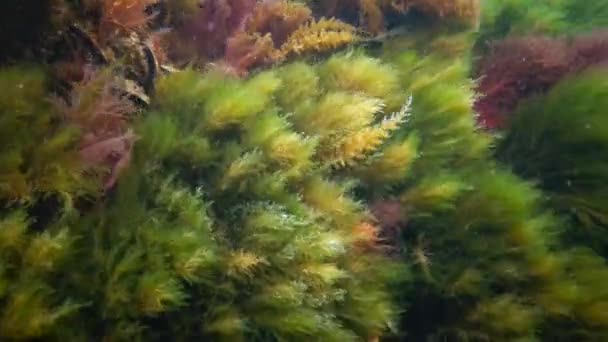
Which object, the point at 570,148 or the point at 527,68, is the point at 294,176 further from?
the point at 527,68

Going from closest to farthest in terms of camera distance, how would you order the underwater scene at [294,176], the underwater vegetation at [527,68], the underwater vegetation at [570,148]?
the underwater scene at [294,176] → the underwater vegetation at [570,148] → the underwater vegetation at [527,68]

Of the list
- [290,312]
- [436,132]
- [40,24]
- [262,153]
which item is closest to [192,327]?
[290,312]

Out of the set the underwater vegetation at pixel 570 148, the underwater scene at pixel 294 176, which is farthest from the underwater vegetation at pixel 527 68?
the underwater vegetation at pixel 570 148

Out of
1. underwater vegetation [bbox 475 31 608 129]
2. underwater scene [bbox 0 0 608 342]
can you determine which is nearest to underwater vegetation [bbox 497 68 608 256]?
underwater scene [bbox 0 0 608 342]

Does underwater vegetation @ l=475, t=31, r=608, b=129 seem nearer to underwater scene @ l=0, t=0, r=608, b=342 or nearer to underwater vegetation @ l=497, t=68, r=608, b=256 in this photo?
underwater scene @ l=0, t=0, r=608, b=342

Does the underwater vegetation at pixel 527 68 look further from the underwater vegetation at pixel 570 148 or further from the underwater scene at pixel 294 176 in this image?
the underwater vegetation at pixel 570 148

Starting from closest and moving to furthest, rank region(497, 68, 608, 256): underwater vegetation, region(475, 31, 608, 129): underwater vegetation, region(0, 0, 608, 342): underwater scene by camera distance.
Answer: region(0, 0, 608, 342): underwater scene, region(497, 68, 608, 256): underwater vegetation, region(475, 31, 608, 129): underwater vegetation

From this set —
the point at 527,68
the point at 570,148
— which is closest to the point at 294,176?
the point at 570,148

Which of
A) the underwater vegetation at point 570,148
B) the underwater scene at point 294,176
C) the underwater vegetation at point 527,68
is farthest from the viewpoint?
the underwater vegetation at point 527,68

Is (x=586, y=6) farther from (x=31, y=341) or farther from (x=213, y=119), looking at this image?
(x=31, y=341)

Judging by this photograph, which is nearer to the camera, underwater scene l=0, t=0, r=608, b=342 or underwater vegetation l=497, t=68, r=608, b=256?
underwater scene l=0, t=0, r=608, b=342
